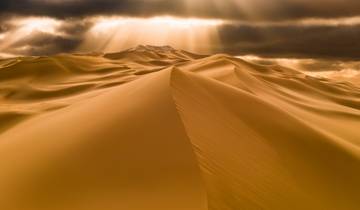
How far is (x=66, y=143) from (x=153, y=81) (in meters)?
2.81

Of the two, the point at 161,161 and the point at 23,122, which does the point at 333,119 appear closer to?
the point at 23,122

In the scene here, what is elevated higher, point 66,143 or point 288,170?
point 66,143

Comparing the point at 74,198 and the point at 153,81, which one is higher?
the point at 153,81

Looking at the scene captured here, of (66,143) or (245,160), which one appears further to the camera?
(66,143)

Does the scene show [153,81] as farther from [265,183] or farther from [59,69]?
[59,69]

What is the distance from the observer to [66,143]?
8203mm

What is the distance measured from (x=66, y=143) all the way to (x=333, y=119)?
11.1 m

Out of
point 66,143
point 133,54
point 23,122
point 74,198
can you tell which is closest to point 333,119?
point 23,122

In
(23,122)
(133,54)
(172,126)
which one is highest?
(172,126)

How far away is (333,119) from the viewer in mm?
17000

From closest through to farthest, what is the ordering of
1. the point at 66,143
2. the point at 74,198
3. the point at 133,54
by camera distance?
the point at 74,198 < the point at 66,143 < the point at 133,54

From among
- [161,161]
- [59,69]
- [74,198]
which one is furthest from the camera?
[59,69]

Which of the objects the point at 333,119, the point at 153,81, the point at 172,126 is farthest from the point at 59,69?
the point at 172,126

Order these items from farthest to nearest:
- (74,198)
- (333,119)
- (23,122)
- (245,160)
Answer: (333,119)
(23,122)
(245,160)
(74,198)
